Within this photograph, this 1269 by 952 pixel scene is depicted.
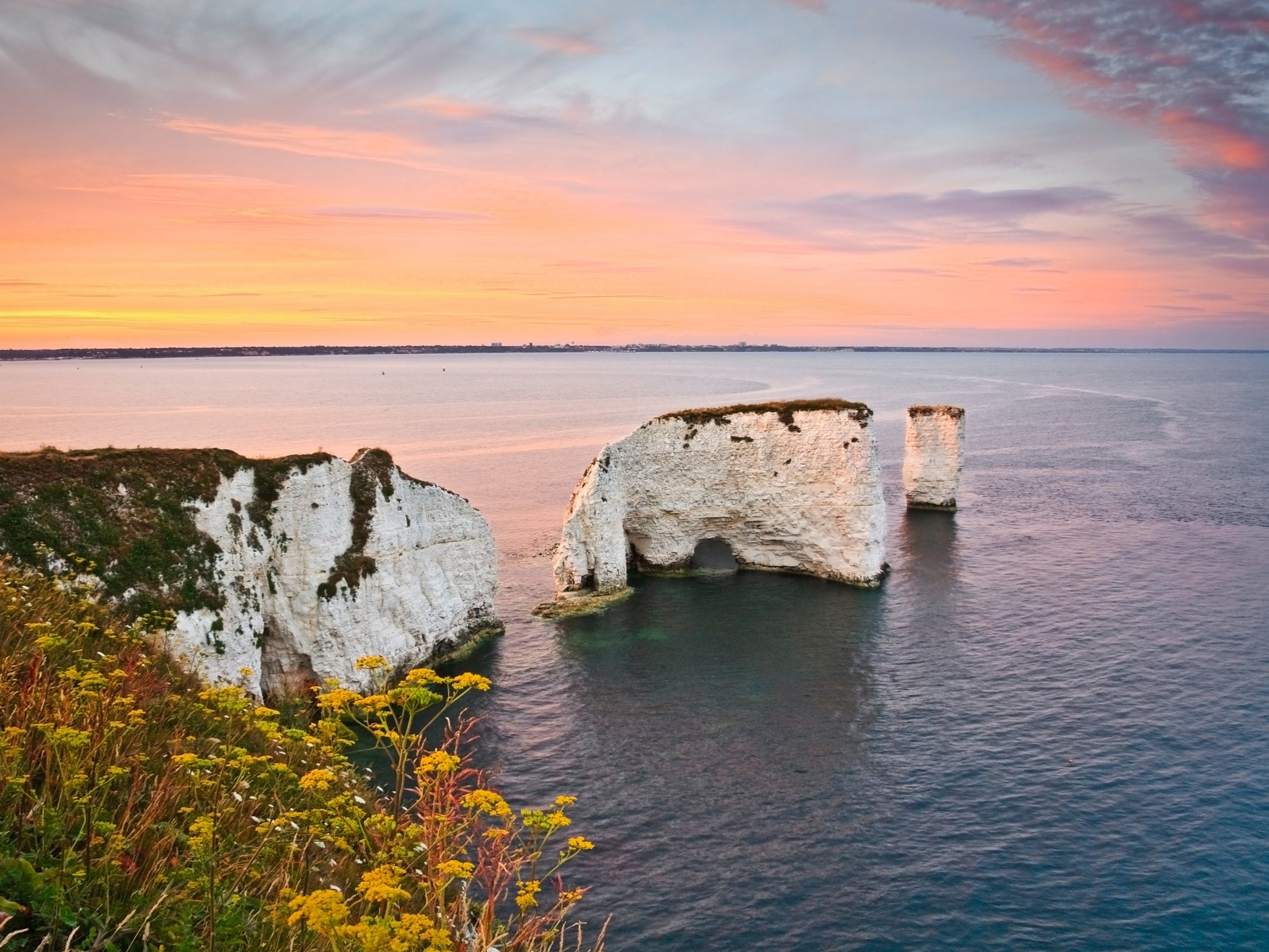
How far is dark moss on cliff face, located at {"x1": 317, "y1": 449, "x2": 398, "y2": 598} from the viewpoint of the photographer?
1262 inches

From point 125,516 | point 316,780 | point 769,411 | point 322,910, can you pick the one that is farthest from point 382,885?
point 769,411

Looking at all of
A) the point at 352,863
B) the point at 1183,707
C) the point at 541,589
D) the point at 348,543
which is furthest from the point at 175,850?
the point at 541,589

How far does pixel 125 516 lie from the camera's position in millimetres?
26125

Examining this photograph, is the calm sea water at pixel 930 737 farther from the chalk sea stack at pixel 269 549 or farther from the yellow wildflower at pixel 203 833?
the yellow wildflower at pixel 203 833

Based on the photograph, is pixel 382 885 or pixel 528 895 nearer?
pixel 382 885

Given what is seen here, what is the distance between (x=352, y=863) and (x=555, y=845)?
15290mm

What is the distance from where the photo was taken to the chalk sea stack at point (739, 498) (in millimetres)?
47250

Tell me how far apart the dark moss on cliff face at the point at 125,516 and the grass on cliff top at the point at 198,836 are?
619 inches

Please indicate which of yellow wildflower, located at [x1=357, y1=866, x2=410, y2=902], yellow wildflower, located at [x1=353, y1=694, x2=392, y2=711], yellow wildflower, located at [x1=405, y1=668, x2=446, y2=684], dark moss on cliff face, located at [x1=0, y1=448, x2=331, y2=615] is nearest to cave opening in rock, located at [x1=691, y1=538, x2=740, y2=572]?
dark moss on cliff face, located at [x1=0, y1=448, x2=331, y2=615]

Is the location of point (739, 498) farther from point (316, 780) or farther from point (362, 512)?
point (316, 780)

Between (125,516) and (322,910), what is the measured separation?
2552cm

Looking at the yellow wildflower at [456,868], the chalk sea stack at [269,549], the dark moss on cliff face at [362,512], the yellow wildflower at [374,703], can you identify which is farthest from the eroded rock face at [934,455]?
the yellow wildflower at [456,868]

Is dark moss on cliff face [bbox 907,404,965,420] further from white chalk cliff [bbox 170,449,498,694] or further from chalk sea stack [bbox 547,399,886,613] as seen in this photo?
white chalk cliff [bbox 170,449,498,694]

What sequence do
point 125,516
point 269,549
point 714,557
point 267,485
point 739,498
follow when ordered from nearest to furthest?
point 125,516 → point 269,549 → point 267,485 → point 739,498 → point 714,557
